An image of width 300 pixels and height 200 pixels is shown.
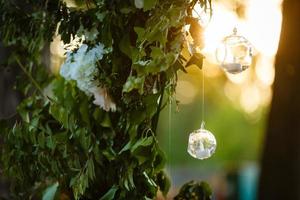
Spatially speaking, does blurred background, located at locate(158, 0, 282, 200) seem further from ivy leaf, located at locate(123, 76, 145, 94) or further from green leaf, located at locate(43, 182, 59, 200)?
ivy leaf, located at locate(123, 76, 145, 94)

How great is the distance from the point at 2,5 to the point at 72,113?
61 centimetres

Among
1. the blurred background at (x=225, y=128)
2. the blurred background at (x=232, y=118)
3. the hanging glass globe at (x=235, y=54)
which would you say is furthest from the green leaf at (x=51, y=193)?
the blurred background at (x=225, y=128)

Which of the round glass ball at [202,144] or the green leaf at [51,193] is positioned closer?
the round glass ball at [202,144]

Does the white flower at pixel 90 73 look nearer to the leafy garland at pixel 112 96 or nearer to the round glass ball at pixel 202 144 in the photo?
the leafy garland at pixel 112 96

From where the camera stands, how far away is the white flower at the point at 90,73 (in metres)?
1.83

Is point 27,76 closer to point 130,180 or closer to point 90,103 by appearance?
point 90,103

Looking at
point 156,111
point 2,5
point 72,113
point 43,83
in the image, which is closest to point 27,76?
point 43,83

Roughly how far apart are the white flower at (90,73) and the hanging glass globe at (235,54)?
14.1 inches

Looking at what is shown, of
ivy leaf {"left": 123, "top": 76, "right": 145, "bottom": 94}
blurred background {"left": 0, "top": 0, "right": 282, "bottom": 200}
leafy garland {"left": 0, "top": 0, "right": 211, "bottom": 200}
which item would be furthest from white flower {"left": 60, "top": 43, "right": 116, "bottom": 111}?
blurred background {"left": 0, "top": 0, "right": 282, "bottom": 200}

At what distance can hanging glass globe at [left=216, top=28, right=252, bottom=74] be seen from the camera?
186 centimetres

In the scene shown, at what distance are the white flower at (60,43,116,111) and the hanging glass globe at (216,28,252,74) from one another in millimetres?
359

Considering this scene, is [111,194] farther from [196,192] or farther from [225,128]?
[225,128]

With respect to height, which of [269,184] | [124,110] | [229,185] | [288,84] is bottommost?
[229,185]

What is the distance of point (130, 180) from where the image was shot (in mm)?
1782
